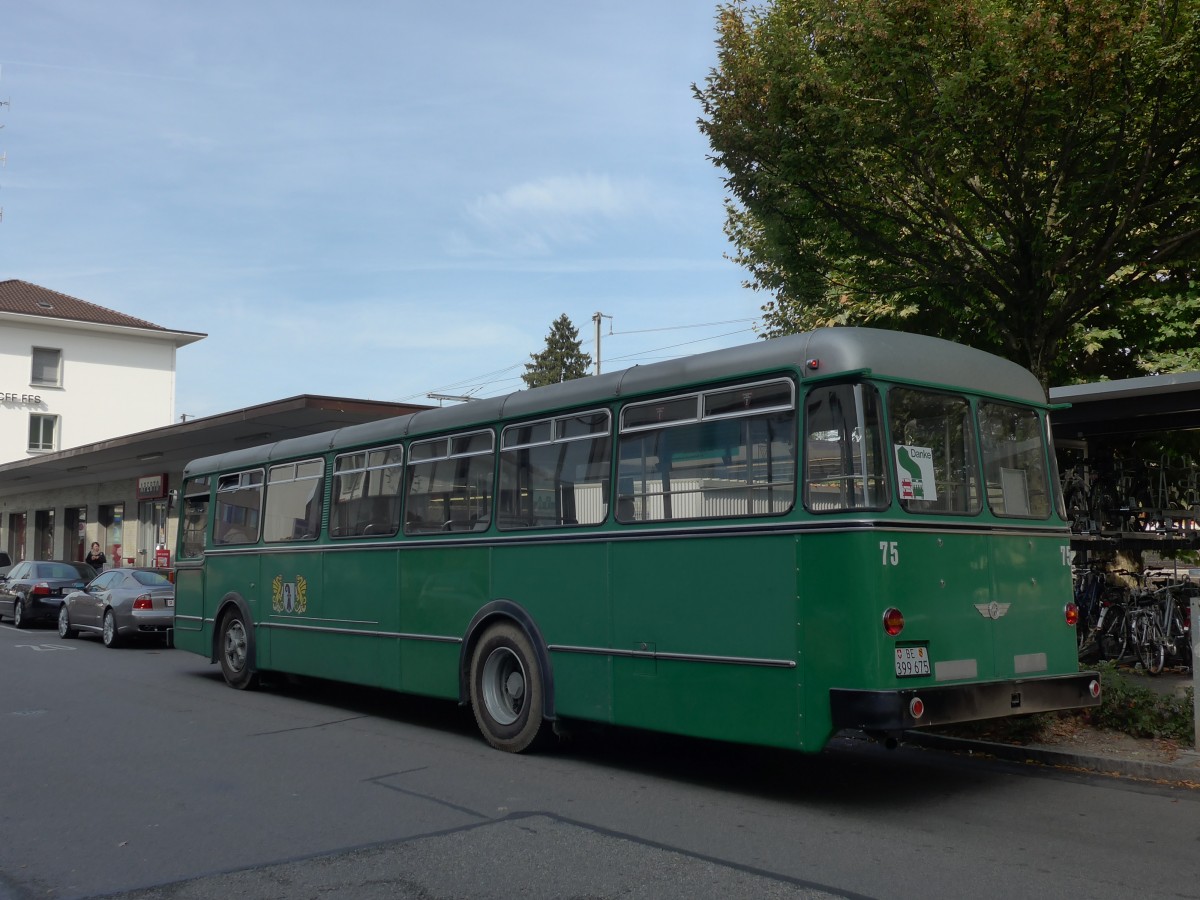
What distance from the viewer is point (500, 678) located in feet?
33.9

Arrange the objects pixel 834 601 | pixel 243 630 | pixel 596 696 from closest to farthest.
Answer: pixel 834 601, pixel 596 696, pixel 243 630

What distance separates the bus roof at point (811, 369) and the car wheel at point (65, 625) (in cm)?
1546

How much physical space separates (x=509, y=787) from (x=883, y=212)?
7.46 meters

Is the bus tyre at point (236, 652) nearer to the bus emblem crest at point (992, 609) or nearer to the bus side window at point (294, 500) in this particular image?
the bus side window at point (294, 500)

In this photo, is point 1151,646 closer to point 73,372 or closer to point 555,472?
point 555,472

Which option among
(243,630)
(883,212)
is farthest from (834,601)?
(243,630)

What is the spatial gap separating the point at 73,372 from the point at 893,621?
58215 millimetres

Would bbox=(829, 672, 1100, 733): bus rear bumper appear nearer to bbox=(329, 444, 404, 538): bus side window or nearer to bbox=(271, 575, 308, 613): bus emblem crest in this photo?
bbox=(329, 444, 404, 538): bus side window

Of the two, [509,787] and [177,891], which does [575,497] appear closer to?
[509,787]

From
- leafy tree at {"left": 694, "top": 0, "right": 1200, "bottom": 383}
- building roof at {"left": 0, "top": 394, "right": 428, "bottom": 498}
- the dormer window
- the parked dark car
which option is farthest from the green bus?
the dormer window

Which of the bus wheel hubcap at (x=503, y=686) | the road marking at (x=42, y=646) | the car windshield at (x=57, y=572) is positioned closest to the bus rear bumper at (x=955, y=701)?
the bus wheel hubcap at (x=503, y=686)

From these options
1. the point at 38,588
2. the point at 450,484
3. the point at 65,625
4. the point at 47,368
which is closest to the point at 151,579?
the point at 65,625

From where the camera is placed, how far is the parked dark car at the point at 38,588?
84.8 ft

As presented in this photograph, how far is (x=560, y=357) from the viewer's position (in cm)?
9288
